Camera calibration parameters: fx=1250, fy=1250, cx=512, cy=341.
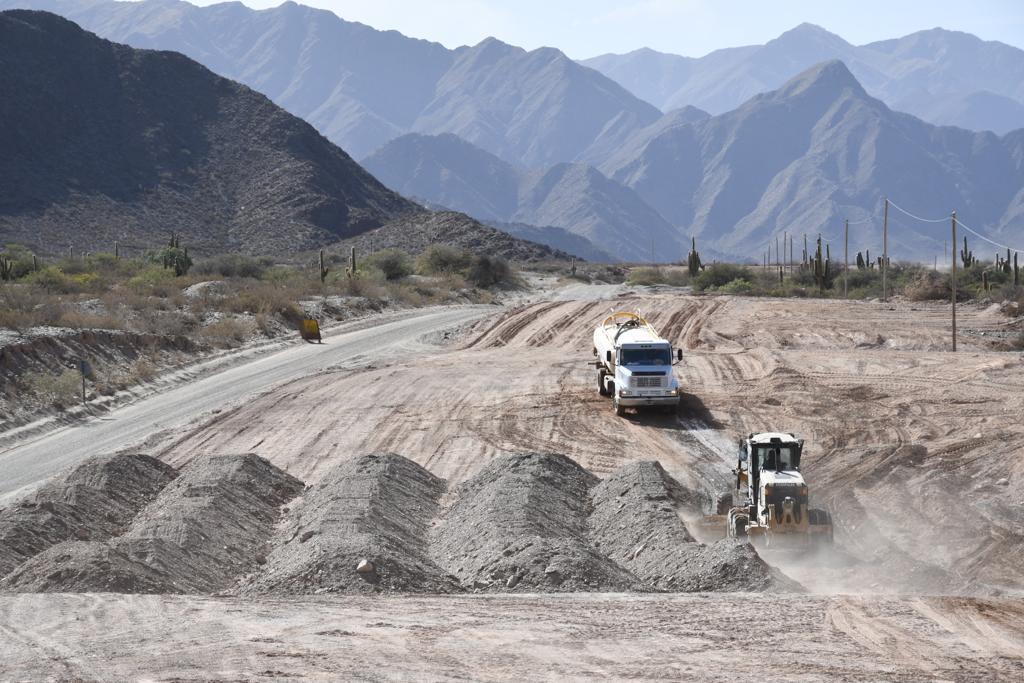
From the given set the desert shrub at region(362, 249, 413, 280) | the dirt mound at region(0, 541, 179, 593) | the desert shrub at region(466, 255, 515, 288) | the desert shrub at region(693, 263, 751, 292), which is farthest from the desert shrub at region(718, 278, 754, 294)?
the dirt mound at region(0, 541, 179, 593)

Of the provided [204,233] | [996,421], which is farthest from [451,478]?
[204,233]

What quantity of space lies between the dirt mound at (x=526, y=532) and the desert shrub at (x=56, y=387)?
51.4 feet

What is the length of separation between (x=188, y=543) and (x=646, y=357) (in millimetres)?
16533

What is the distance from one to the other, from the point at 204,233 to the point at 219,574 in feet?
320

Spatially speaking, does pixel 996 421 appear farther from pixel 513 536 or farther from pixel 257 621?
pixel 257 621

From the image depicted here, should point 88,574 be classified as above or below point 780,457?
below

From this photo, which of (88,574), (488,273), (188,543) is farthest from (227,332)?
(488,273)

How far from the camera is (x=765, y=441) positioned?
2045 centimetres

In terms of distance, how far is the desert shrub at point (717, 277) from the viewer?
A: 8538 cm

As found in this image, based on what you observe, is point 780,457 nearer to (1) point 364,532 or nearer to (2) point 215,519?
(1) point 364,532

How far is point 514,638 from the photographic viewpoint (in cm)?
1434

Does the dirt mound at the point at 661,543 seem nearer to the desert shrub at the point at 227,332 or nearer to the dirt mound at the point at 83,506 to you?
the dirt mound at the point at 83,506

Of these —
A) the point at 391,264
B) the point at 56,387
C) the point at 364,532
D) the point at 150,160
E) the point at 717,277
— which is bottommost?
the point at 364,532

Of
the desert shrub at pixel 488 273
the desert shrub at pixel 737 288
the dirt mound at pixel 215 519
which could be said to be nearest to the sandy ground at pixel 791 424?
the dirt mound at pixel 215 519
